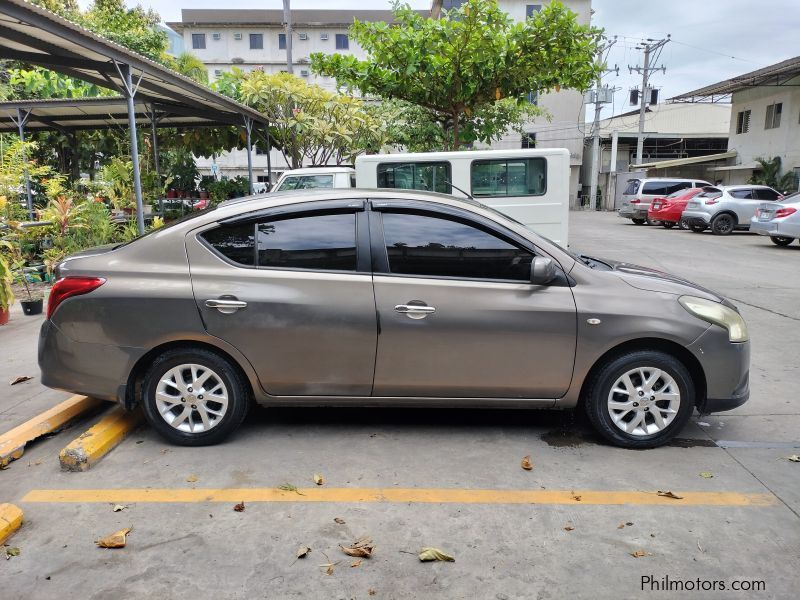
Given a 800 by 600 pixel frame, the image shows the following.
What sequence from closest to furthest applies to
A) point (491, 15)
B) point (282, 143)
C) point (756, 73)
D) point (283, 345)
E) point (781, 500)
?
point (781, 500)
point (283, 345)
point (491, 15)
point (282, 143)
point (756, 73)

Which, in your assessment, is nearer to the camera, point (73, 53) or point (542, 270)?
point (542, 270)

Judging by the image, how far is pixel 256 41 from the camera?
5131 cm

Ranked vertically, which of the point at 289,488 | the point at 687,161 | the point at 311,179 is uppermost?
the point at 687,161

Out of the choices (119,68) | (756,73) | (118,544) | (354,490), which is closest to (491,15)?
(119,68)

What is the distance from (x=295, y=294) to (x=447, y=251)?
1001mm

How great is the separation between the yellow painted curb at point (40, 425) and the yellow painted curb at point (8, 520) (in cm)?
76

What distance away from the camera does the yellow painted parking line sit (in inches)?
129

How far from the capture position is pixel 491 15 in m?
10.9

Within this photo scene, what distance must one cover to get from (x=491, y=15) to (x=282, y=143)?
29.2ft

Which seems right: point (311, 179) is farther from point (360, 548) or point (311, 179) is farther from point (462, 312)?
point (360, 548)

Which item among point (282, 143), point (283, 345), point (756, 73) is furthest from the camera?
point (756, 73)

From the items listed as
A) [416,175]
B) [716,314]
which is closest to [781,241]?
[416,175]

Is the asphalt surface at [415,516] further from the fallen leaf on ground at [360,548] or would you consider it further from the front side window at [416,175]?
the front side window at [416,175]

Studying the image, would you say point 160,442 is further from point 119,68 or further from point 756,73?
point 756,73
